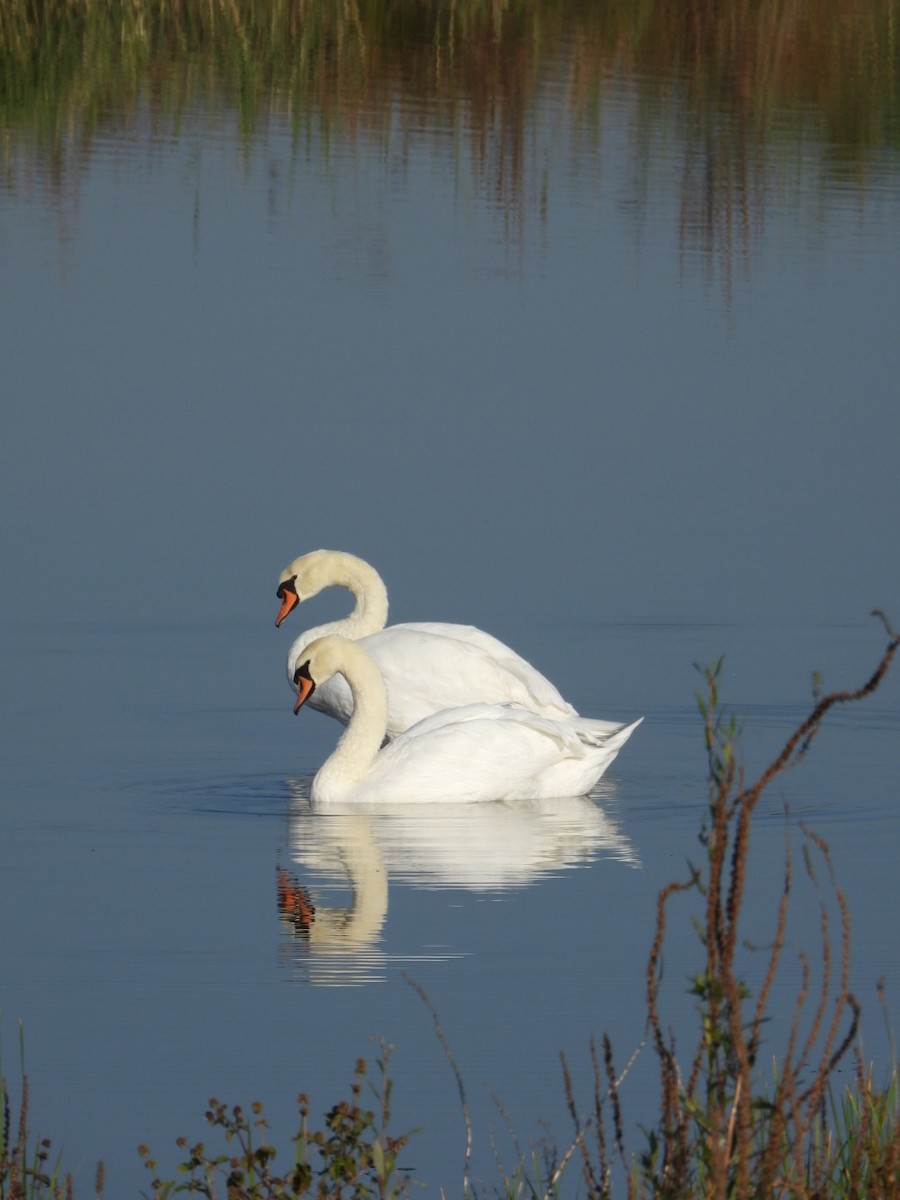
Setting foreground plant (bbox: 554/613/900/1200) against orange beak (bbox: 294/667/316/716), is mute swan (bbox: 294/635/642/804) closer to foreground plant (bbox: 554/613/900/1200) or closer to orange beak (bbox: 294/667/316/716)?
orange beak (bbox: 294/667/316/716)

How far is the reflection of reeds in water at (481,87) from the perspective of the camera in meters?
17.2

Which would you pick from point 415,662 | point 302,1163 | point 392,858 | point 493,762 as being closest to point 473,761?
point 493,762

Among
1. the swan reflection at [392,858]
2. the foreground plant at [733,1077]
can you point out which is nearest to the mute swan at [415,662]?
the swan reflection at [392,858]

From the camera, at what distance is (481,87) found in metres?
19.9

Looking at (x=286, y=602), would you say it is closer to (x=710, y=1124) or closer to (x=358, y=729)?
(x=358, y=729)

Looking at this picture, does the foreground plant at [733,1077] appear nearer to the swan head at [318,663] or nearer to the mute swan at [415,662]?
the mute swan at [415,662]

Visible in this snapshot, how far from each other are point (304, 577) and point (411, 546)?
0.67 m

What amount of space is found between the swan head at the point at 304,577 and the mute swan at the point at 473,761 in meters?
1.33

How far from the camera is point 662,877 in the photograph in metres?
6.90

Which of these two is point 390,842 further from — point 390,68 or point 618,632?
point 390,68

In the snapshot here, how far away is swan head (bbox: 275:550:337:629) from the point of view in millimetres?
9641

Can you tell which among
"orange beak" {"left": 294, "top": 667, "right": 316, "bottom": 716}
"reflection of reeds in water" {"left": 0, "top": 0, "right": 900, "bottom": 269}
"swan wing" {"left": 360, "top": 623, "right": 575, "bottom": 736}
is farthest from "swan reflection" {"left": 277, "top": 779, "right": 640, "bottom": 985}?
"reflection of reeds in water" {"left": 0, "top": 0, "right": 900, "bottom": 269}

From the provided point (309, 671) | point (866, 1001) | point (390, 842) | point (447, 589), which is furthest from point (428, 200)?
point (866, 1001)

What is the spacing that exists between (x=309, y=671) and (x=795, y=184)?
9.70 metres
